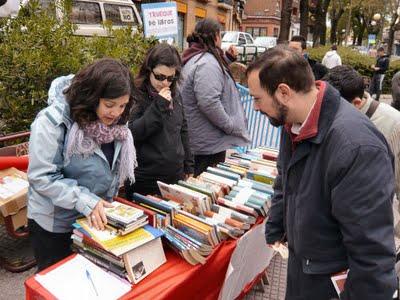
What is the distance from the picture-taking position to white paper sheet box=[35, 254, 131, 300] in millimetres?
1552

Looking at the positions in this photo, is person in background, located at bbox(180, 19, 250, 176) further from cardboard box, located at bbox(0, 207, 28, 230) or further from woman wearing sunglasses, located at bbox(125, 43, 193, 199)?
cardboard box, located at bbox(0, 207, 28, 230)

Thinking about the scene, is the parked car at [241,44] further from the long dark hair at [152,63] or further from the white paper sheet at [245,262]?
the white paper sheet at [245,262]

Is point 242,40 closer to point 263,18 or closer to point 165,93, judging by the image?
point 165,93

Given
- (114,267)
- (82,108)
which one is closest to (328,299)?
(114,267)

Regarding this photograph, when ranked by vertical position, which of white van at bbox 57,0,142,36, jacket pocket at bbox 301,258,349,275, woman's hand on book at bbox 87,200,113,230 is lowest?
jacket pocket at bbox 301,258,349,275

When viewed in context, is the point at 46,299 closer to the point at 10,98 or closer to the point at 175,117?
the point at 175,117

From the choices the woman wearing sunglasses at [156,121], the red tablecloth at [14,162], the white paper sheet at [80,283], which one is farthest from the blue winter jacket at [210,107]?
the white paper sheet at [80,283]

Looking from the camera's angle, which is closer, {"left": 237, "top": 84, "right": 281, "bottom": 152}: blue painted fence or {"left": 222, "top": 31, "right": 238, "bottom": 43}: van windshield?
{"left": 237, "top": 84, "right": 281, "bottom": 152}: blue painted fence

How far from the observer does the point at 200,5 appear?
25688mm

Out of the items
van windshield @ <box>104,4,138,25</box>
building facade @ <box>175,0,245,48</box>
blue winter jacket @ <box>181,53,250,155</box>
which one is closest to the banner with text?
blue winter jacket @ <box>181,53,250,155</box>

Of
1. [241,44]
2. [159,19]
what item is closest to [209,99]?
[159,19]

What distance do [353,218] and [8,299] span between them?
228 cm

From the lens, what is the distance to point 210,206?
2160 mm

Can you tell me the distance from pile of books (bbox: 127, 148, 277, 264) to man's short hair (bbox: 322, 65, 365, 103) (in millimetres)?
657
